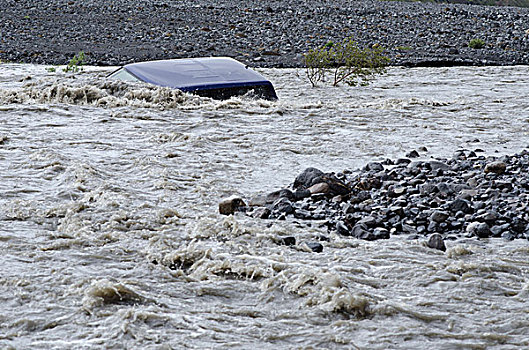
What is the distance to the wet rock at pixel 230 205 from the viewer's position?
621 centimetres

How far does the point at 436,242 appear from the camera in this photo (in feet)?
17.4

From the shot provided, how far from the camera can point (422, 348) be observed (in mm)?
3871

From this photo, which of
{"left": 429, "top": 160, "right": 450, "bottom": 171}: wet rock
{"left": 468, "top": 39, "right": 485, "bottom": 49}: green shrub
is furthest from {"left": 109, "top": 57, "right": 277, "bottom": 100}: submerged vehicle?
{"left": 468, "top": 39, "right": 485, "bottom": 49}: green shrub

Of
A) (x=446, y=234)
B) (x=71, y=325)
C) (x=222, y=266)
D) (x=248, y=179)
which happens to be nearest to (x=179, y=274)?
(x=222, y=266)

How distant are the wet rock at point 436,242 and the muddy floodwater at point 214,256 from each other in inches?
3.3

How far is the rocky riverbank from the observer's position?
5621mm

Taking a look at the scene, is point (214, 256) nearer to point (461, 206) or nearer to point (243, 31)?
point (461, 206)

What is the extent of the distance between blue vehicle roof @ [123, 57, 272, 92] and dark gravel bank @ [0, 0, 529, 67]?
7.86 meters

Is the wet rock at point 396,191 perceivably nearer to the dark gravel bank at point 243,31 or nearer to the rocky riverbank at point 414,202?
the rocky riverbank at point 414,202

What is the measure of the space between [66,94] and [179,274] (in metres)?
8.41

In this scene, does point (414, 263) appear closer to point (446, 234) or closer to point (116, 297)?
point (446, 234)

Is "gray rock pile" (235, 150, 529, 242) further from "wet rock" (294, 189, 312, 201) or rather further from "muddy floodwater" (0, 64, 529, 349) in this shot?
"muddy floodwater" (0, 64, 529, 349)

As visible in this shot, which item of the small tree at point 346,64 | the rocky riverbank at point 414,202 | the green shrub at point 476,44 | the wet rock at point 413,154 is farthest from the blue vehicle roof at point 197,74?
the green shrub at point 476,44

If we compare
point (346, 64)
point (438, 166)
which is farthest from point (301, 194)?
point (346, 64)
